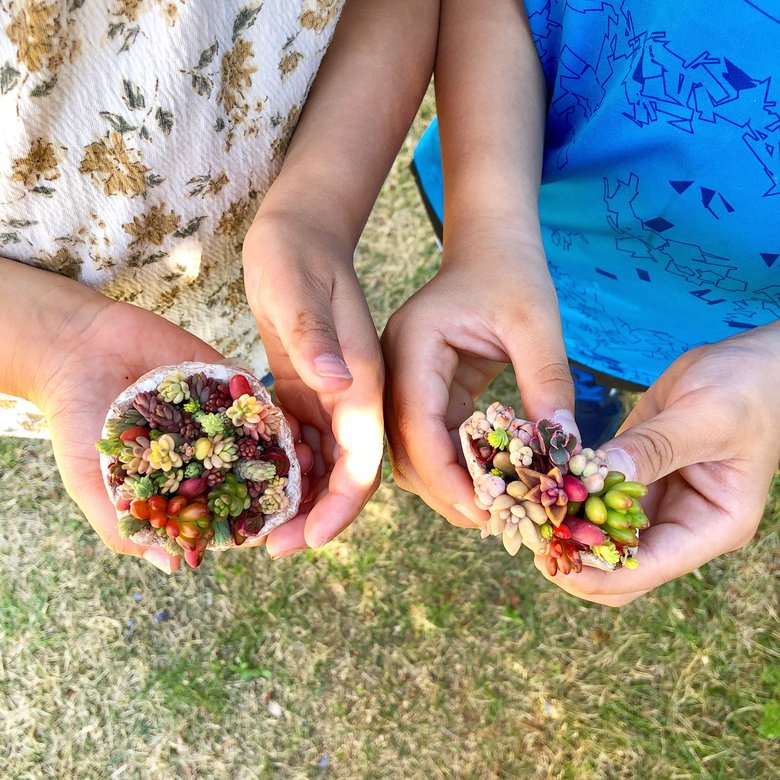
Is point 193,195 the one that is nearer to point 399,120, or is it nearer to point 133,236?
point 133,236

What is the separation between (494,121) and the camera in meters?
2.03

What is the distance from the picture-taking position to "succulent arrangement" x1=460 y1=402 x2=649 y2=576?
1610 millimetres

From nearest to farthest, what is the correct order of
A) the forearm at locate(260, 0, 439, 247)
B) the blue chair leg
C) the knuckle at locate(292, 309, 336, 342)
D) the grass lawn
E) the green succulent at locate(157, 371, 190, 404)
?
the knuckle at locate(292, 309, 336, 342) → the green succulent at locate(157, 371, 190, 404) → the forearm at locate(260, 0, 439, 247) → the grass lawn → the blue chair leg

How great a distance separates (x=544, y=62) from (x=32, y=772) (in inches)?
137

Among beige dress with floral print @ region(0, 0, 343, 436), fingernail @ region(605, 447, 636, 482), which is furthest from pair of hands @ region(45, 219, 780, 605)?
beige dress with floral print @ region(0, 0, 343, 436)

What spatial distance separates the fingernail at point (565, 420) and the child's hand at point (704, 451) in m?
0.09

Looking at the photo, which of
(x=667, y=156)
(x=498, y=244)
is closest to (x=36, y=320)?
(x=498, y=244)

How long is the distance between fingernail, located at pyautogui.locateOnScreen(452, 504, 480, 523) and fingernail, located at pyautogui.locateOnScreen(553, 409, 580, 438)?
1.03ft

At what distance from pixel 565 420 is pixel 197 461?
95 centimetres

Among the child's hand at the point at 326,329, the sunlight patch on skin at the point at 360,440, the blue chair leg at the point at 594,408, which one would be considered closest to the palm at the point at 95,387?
the child's hand at the point at 326,329

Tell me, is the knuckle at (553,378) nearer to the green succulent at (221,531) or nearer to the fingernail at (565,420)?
the fingernail at (565,420)

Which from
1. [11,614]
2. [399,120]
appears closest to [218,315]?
[399,120]

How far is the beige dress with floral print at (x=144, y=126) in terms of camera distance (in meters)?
1.55

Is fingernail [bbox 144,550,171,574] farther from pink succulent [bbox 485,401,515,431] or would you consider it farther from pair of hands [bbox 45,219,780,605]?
pink succulent [bbox 485,401,515,431]
